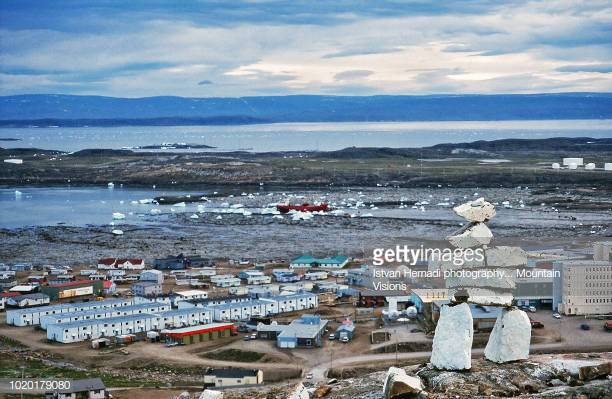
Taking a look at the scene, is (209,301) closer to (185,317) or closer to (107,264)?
(185,317)

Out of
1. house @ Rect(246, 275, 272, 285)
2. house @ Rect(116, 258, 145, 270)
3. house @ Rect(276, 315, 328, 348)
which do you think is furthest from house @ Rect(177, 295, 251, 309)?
house @ Rect(116, 258, 145, 270)

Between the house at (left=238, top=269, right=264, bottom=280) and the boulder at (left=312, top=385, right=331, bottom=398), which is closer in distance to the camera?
the boulder at (left=312, top=385, right=331, bottom=398)

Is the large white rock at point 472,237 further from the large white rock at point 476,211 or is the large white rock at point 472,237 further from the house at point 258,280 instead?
the house at point 258,280

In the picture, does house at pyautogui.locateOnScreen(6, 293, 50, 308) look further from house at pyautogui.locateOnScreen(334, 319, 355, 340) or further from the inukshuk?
the inukshuk

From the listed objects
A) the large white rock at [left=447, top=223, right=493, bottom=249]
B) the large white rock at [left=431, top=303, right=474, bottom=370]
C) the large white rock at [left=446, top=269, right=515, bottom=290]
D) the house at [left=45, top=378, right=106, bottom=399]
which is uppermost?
the large white rock at [left=447, top=223, right=493, bottom=249]

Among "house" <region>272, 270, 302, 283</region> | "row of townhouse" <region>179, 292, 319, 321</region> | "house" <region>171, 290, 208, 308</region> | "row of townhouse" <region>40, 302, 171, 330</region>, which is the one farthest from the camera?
"house" <region>272, 270, 302, 283</region>

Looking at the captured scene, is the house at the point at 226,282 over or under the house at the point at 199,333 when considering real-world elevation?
over

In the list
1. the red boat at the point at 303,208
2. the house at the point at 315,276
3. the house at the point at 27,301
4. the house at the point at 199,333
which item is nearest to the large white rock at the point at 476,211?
the house at the point at 199,333
